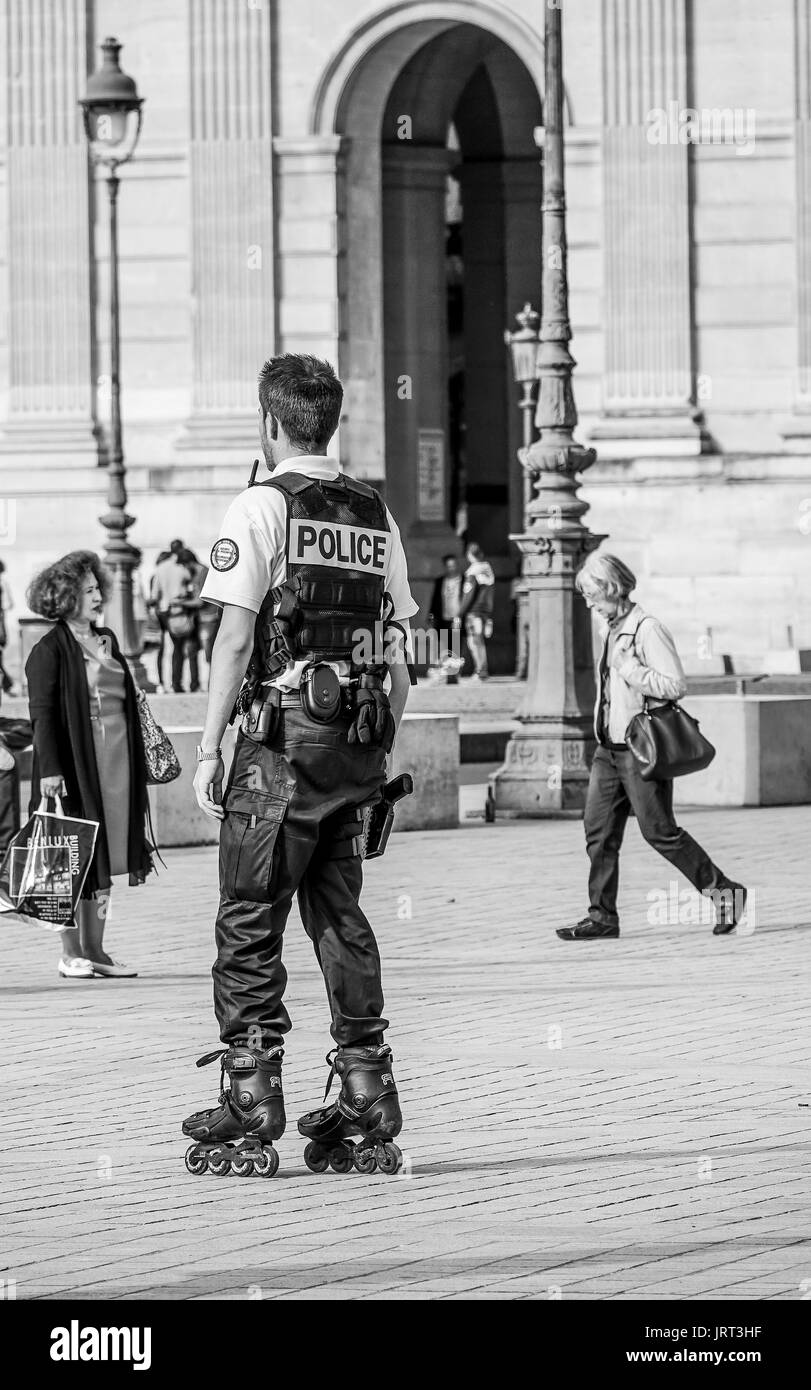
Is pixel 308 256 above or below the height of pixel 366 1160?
above

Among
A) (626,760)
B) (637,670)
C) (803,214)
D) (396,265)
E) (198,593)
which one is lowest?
(626,760)

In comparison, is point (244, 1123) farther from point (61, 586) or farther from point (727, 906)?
point (727, 906)

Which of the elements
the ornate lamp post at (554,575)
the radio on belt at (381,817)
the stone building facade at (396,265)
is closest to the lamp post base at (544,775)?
the ornate lamp post at (554,575)

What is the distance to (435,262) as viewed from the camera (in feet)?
119

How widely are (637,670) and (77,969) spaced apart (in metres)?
2.91

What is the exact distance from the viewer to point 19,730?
484 inches

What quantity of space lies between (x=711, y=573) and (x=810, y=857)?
15.9 m

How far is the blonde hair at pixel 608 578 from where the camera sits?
12.4 meters

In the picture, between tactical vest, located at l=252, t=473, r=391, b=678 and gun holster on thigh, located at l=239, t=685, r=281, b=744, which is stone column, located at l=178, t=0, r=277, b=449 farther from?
gun holster on thigh, located at l=239, t=685, r=281, b=744

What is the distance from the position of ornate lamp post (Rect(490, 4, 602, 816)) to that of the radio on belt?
10.9 meters

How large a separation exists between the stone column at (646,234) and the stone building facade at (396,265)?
33 mm

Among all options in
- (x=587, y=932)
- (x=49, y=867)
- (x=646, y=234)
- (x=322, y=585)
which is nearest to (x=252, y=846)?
(x=322, y=585)

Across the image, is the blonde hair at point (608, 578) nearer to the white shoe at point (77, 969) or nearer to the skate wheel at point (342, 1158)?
the white shoe at point (77, 969)
